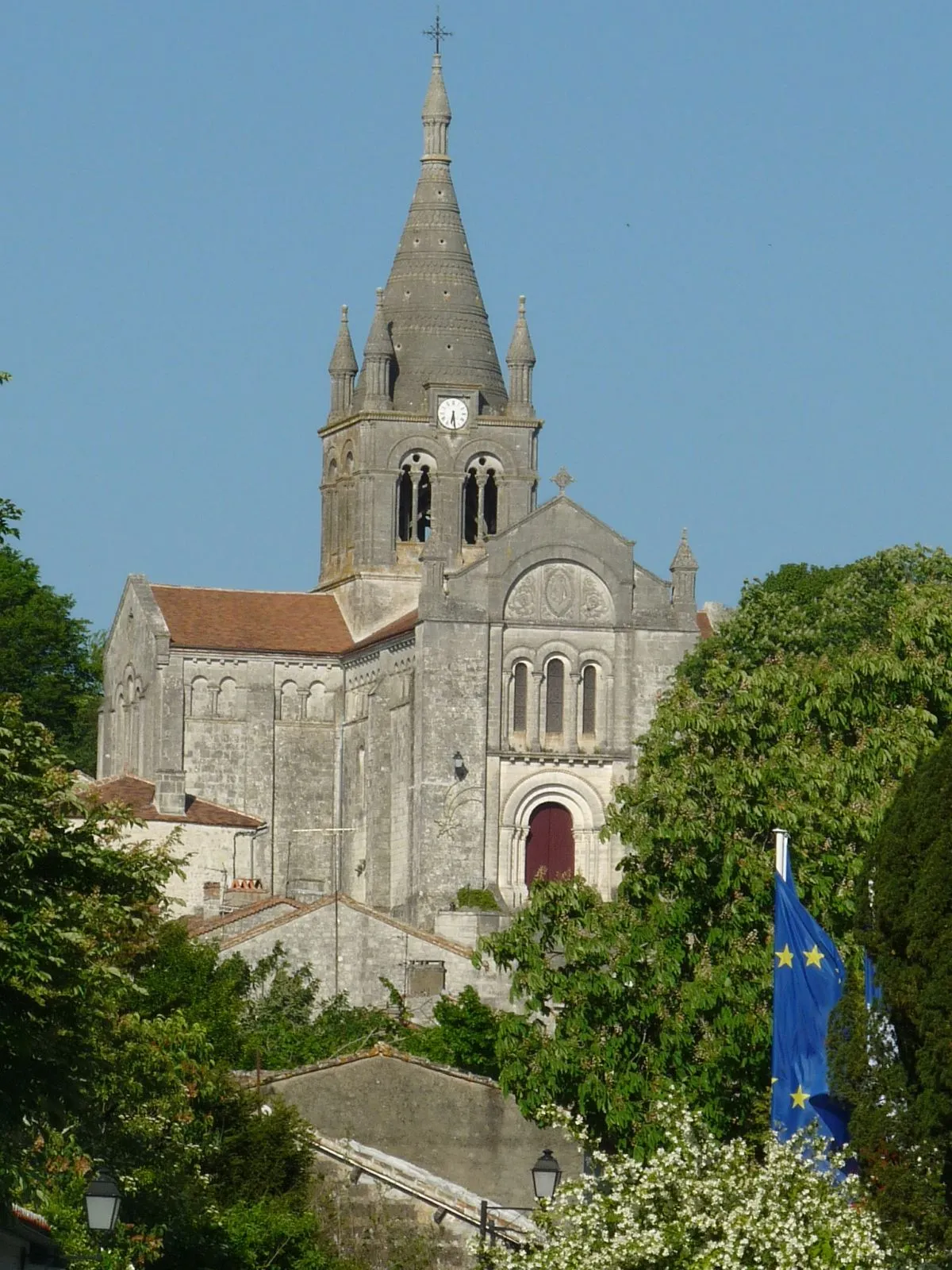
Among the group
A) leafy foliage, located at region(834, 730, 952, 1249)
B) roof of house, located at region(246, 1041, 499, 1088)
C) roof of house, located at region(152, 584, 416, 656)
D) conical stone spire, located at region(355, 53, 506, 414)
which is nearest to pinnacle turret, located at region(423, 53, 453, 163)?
conical stone spire, located at region(355, 53, 506, 414)

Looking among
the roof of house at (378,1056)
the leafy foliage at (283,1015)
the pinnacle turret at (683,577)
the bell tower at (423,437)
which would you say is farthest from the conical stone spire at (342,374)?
the roof of house at (378,1056)

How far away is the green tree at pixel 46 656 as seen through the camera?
4181 inches

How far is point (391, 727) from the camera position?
8625cm

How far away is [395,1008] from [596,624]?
56.8 ft

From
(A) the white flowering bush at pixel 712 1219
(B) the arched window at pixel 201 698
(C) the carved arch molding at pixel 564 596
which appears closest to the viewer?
(A) the white flowering bush at pixel 712 1219

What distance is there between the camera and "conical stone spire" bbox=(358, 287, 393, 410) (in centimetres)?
9138

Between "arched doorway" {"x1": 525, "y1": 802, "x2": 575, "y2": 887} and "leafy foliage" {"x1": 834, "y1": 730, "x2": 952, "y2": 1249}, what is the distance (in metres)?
48.6

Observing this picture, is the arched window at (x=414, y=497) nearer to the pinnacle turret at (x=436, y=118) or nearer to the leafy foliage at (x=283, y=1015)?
the pinnacle turret at (x=436, y=118)

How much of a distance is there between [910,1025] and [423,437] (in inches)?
2272

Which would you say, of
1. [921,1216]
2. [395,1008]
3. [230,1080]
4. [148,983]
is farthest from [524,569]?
[921,1216]

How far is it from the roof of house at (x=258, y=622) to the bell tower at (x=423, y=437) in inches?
30.0

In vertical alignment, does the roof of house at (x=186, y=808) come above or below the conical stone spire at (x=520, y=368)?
below

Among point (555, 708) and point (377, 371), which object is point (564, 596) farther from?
point (377, 371)

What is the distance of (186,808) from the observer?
3388 inches
